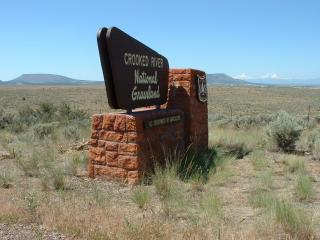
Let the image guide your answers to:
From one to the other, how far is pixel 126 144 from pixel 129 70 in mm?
1410

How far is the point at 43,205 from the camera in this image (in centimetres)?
626

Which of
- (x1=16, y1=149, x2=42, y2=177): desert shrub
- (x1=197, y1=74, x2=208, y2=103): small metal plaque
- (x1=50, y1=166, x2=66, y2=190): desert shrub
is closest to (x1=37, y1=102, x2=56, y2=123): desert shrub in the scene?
(x1=197, y1=74, x2=208, y2=103): small metal plaque

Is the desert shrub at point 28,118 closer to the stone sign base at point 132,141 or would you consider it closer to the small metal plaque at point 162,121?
the small metal plaque at point 162,121

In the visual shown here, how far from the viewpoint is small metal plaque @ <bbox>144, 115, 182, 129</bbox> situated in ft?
29.8

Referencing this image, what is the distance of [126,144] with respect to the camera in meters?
8.77

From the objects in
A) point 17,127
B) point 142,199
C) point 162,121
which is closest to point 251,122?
point 17,127

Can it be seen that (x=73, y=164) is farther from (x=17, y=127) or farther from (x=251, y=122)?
(x=251, y=122)

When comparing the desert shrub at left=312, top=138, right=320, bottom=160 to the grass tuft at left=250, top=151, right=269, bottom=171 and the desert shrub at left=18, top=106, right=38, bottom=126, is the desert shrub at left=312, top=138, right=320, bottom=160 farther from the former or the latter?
the desert shrub at left=18, top=106, right=38, bottom=126

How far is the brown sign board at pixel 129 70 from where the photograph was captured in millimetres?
8633

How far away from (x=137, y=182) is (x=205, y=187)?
1206 mm

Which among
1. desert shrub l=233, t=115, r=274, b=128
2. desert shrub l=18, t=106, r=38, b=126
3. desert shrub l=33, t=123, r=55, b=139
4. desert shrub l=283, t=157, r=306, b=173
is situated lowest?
desert shrub l=233, t=115, r=274, b=128

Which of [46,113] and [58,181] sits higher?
[58,181]

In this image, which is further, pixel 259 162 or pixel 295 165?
pixel 259 162

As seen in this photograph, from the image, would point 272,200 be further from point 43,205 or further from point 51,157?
point 51,157
